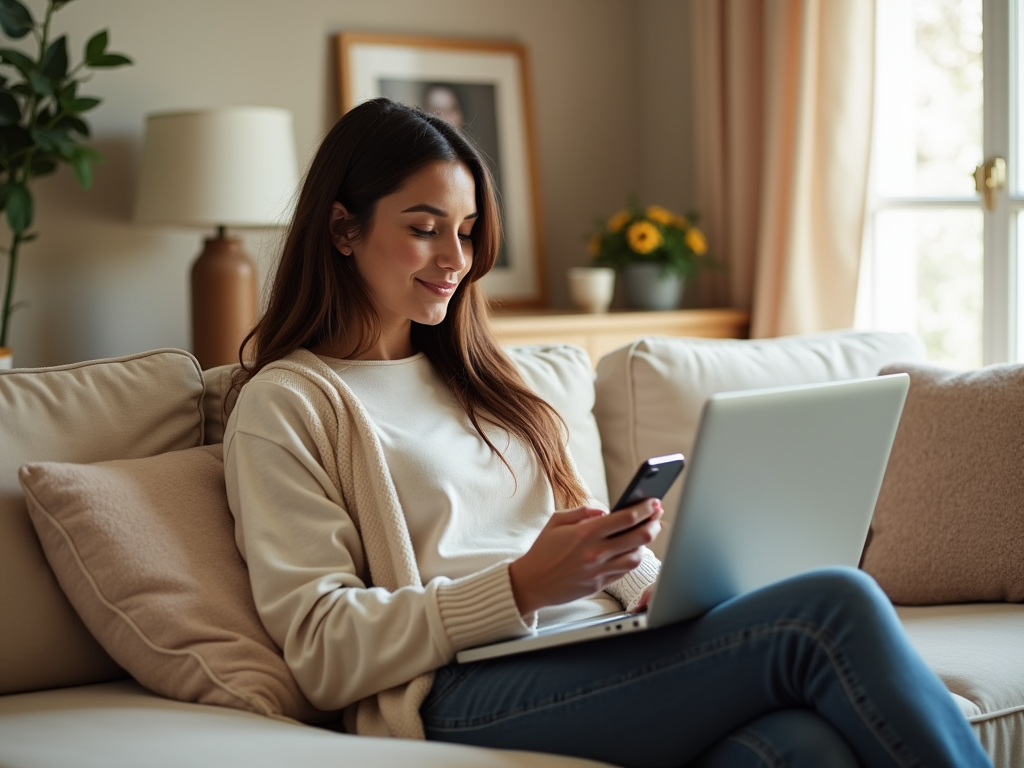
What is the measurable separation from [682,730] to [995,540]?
0.91 metres

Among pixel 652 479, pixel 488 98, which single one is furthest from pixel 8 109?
pixel 652 479

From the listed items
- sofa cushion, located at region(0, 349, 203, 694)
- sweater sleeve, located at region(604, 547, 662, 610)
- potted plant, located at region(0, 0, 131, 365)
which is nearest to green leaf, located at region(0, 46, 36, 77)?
potted plant, located at region(0, 0, 131, 365)

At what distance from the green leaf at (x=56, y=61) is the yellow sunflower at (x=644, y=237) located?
163 cm

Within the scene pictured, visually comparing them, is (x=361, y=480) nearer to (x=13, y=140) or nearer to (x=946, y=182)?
(x=13, y=140)

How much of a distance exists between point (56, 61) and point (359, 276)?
1.76 m

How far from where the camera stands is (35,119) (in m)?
2.92

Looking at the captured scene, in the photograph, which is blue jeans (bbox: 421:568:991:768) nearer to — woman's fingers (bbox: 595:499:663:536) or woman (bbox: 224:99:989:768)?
woman (bbox: 224:99:989:768)

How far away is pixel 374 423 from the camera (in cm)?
148

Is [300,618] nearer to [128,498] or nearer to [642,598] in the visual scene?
[128,498]

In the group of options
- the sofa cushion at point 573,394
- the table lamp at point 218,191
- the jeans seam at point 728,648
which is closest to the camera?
the jeans seam at point 728,648

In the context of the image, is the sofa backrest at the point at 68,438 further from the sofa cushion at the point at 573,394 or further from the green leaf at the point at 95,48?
the green leaf at the point at 95,48

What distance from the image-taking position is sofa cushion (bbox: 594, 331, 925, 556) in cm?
209

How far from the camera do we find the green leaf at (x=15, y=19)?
2.83m

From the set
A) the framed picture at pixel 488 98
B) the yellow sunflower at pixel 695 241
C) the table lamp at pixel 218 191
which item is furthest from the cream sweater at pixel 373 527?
A: the framed picture at pixel 488 98
